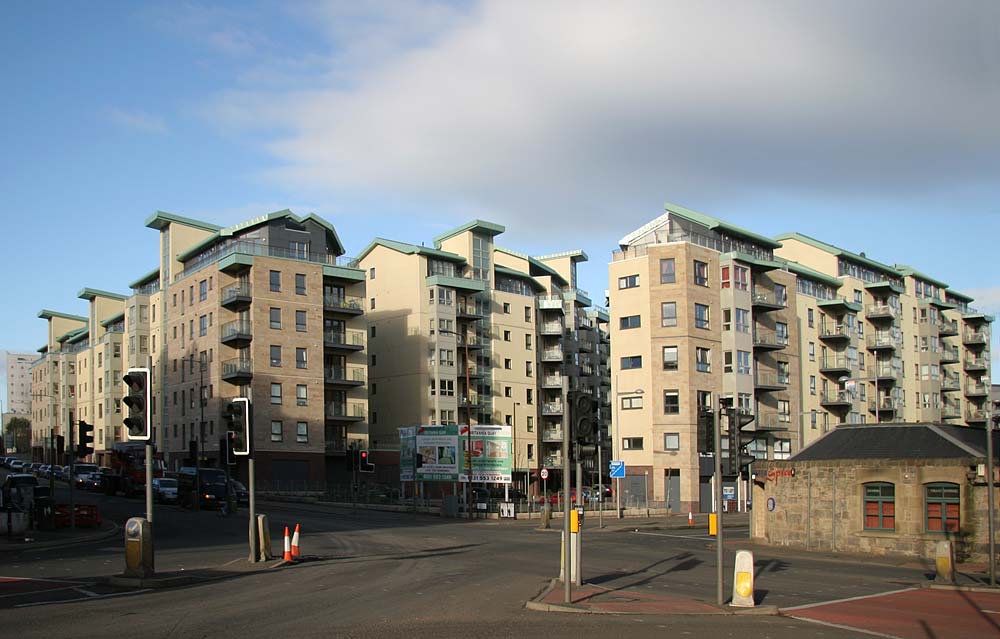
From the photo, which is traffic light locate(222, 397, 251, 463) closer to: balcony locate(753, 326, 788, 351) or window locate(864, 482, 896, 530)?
window locate(864, 482, 896, 530)

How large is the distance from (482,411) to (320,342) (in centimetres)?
1989

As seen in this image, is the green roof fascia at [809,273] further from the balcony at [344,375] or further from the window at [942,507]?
the window at [942,507]

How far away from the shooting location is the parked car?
189 ft

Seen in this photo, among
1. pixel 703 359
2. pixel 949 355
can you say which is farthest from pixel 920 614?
pixel 949 355

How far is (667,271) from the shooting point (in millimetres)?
72938

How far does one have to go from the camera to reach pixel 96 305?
122m

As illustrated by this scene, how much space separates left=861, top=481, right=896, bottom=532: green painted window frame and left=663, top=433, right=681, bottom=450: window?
120 feet

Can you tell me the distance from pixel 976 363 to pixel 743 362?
57333 mm

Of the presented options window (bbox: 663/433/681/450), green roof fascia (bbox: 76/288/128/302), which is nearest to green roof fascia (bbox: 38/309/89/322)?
green roof fascia (bbox: 76/288/128/302)

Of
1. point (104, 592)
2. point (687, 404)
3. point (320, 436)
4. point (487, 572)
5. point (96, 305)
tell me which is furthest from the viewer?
point (96, 305)

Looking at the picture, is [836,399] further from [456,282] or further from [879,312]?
[456,282]

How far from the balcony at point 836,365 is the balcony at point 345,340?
137ft

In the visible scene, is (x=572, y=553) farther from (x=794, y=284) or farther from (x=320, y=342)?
(x=794, y=284)

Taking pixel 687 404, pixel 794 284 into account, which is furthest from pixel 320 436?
pixel 794 284
